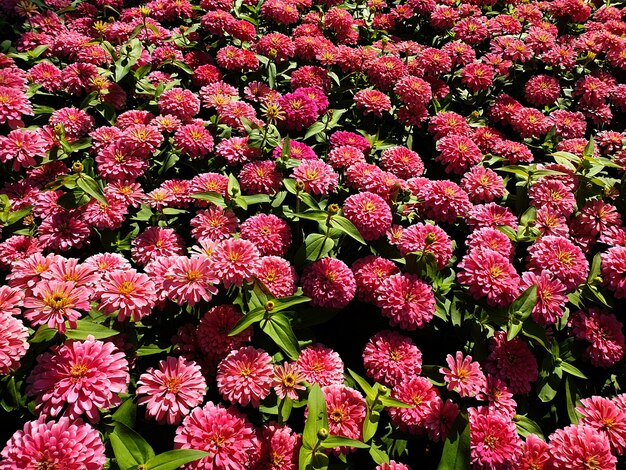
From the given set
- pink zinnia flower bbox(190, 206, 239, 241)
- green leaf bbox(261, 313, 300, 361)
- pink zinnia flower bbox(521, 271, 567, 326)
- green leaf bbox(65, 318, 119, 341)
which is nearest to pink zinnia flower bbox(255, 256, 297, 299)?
green leaf bbox(261, 313, 300, 361)

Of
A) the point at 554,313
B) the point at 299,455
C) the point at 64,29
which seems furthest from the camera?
the point at 64,29

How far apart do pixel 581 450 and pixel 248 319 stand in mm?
1317

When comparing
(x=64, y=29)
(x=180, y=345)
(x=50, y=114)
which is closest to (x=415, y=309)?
(x=180, y=345)

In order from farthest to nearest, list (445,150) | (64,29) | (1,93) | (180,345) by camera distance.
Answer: (64,29) → (445,150) → (1,93) → (180,345)

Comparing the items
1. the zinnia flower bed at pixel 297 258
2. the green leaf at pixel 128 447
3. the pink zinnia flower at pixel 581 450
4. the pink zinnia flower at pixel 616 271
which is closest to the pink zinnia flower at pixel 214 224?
the zinnia flower bed at pixel 297 258

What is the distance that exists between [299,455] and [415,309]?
768 mm

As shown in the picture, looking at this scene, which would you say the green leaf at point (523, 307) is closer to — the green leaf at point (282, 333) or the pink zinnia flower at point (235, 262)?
the green leaf at point (282, 333)

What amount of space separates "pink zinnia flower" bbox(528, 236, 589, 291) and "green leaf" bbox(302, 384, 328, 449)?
4.05 ft

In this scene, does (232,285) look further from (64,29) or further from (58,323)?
(64,29)

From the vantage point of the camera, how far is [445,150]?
8.89 ft

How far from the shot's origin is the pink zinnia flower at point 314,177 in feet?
7.44

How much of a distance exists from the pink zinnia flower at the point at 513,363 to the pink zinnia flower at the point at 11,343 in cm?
179

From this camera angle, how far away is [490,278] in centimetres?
196

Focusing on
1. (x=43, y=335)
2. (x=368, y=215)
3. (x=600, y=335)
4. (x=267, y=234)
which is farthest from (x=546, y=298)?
(x=43, y=335)
